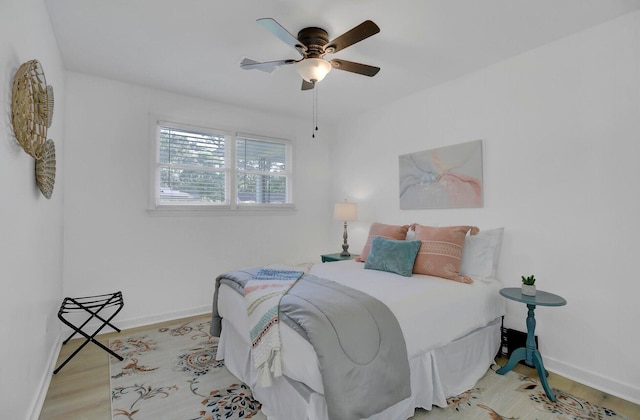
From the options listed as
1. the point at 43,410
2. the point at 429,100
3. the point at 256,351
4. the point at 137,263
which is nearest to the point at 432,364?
the point at 256,351

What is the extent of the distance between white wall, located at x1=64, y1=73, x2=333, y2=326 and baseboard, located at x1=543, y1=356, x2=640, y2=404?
3251mm

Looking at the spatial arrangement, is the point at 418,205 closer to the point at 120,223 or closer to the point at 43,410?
the point at 120,223

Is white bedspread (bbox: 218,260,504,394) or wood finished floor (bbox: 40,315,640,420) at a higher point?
white bedspread (bbox: 218,260,504,394)

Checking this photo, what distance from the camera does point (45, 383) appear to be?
2168 millimetres

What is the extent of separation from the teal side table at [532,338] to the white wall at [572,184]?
315 millimetres

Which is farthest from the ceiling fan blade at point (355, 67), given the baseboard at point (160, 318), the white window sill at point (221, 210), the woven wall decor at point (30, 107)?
the baseboard at point (160, 318)

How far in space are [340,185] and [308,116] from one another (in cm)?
112

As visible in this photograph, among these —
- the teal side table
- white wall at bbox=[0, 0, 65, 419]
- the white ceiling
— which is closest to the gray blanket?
the teal side table

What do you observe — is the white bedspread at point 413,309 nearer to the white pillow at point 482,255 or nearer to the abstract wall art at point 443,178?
the white pillow at point 482,255

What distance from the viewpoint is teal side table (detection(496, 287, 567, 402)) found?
2.14 m

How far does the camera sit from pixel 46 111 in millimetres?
1847

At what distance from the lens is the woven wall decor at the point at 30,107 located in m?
1.42

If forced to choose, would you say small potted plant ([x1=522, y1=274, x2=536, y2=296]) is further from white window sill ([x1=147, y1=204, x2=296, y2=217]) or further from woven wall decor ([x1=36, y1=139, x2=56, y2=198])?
woven wall decor ([x1=36, y1=139, x2=56, y2=198])

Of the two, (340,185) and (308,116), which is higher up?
(308,116)
